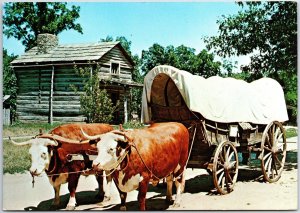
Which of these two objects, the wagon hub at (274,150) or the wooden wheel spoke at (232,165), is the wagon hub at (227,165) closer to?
the wooden wheel spoke at (232,165)

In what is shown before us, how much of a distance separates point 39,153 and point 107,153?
3.32ft

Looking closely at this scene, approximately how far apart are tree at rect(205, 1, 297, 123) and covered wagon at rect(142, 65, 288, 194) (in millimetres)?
683

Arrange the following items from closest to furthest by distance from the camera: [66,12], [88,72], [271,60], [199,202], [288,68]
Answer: [199,202]
[66,12]
[288,68]
[271,60]
[88,72]

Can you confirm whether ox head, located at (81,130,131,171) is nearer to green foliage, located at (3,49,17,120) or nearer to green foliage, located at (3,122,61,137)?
green foliage, located at (3,122,61,137)

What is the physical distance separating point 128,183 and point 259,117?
11.5 feet

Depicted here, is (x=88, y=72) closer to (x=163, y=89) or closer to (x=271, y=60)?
(x=163, y=89)

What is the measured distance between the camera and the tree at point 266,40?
7328mm

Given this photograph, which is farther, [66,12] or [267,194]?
[66,12]

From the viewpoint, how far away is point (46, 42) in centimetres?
885

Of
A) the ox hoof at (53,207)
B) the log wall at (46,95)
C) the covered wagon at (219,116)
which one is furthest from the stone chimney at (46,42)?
the ox hoof at (53,207)

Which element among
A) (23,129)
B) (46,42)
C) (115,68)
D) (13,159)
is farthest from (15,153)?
(115,68)

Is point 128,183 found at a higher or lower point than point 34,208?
higher

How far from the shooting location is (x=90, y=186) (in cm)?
739

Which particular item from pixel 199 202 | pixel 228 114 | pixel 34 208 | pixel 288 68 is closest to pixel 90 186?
pixel 34 208
